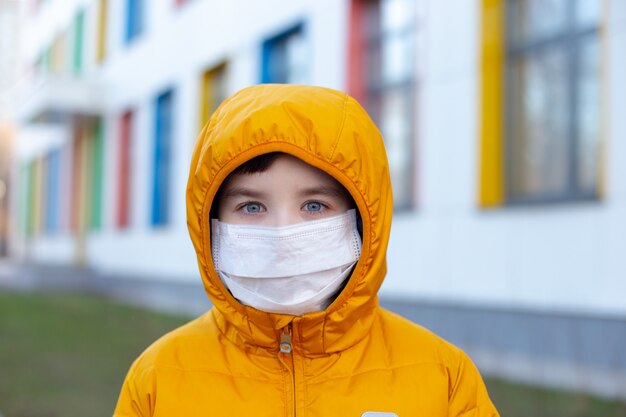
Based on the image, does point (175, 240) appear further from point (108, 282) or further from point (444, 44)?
point (444, 44)

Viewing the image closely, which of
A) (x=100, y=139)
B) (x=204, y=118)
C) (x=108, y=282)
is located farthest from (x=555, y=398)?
(x=100, y=139)

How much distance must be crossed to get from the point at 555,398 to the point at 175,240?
30.6 ft

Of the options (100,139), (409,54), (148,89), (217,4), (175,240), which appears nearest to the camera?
(409,54)

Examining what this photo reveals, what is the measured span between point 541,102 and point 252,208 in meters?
5.39

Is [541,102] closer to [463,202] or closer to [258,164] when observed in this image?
[463,202]

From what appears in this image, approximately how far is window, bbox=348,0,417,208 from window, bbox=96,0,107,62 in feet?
38.8

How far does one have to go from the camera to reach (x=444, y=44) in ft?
26.0

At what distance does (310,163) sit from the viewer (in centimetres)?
215

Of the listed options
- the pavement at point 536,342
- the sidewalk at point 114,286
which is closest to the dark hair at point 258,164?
the pavement at point 536,342

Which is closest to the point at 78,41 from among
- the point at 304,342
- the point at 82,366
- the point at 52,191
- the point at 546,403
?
the point at 52,191

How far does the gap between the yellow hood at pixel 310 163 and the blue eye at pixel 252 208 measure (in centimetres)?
10

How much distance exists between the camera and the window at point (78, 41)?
71.8 ft

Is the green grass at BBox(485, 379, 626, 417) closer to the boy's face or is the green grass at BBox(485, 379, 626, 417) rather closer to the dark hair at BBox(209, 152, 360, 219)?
the boy's face

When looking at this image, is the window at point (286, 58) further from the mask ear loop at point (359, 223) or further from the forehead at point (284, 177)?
the forehead at point (284, 177)
